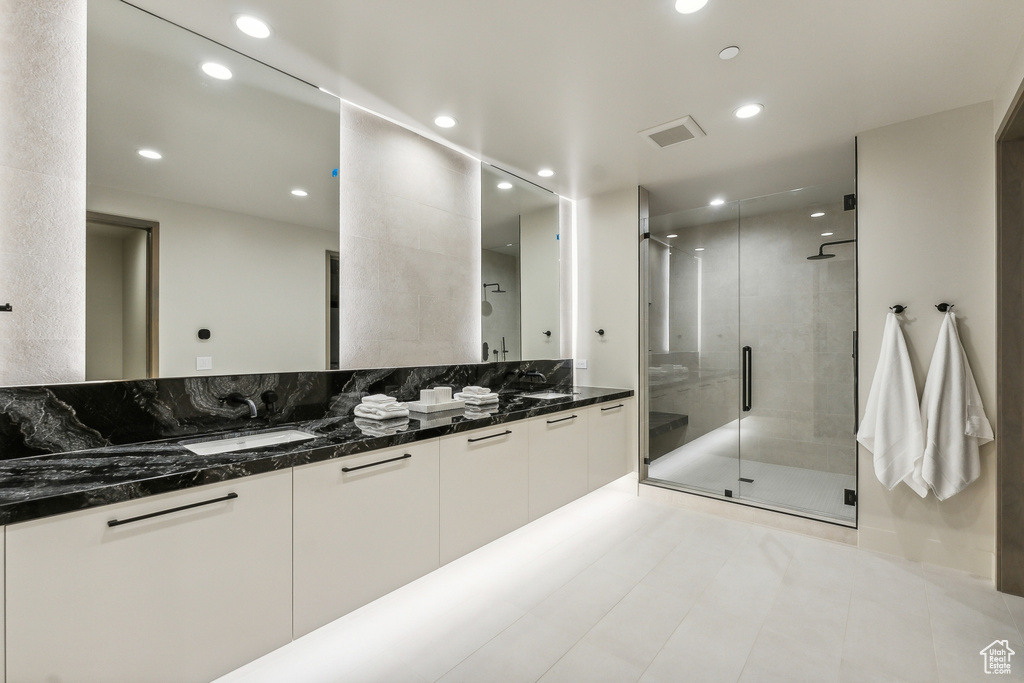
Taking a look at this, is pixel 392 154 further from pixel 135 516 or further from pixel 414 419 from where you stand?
pixel 135 516

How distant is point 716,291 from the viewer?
11.7ft

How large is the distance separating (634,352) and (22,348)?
3.37m

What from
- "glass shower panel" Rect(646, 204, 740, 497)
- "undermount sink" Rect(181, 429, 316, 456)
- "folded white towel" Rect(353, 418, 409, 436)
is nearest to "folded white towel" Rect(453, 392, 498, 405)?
"folded white towel" Rect(353, 418, 409, 436)

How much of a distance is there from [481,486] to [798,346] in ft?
8.74

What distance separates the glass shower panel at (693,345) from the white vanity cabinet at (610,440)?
0.22m

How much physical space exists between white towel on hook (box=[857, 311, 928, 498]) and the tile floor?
0.51 metres

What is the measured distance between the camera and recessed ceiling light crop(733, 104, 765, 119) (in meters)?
2.37

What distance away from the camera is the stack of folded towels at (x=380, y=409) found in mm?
2119

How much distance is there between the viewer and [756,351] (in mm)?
3465

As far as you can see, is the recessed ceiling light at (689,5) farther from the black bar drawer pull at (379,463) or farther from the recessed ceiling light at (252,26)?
the black bar drawer pull at (379,463)

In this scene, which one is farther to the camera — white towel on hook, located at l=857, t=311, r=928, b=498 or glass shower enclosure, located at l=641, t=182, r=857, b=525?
glass shower enclosure, located at l=641, t=182, r=857, b=525

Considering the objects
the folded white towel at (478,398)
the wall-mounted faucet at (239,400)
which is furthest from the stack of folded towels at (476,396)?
the wall-mounted faucet at (239,400)

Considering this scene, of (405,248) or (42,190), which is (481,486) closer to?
(405,248)

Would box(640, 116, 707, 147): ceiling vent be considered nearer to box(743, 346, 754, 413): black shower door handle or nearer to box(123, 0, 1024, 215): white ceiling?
box(123, 0, 1024, 215): white ceiling
